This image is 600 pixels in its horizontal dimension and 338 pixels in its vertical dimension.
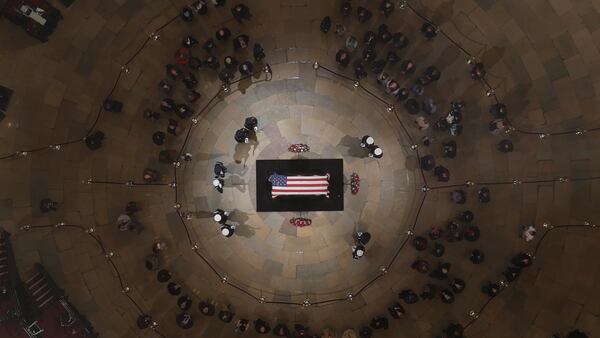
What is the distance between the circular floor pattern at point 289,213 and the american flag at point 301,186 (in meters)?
1.47

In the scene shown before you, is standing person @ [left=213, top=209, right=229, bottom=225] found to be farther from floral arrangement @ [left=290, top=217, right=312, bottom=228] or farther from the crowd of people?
floral arrangement @ [left=290, top=217, right=312, bottom=228]

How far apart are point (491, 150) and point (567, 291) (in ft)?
21.9

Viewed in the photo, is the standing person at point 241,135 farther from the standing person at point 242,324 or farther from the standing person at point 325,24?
the standing person at point 242,324

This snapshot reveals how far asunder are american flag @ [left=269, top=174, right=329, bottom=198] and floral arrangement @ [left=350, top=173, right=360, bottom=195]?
1.54 meters

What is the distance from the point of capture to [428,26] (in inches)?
659

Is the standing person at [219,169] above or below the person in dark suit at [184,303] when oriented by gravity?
above

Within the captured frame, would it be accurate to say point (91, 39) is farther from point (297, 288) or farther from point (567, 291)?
point (567, 291)

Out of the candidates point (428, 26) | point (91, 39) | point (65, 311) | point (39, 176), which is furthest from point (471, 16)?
point (65, 311)

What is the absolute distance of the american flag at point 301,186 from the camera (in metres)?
16.0

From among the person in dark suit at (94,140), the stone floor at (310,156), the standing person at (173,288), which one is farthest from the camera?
the stone floor at (310,156)

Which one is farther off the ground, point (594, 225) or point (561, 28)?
point (561, 28)

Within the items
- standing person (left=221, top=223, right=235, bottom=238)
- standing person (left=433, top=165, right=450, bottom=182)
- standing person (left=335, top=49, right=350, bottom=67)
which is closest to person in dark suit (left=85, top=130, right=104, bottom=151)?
standing person (left=221, top=223, right=235, bottom=238)

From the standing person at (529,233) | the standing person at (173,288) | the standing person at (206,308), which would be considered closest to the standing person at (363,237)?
the standing person at (529,233)

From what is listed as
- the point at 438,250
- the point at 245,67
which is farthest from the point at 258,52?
the point at 438,250
